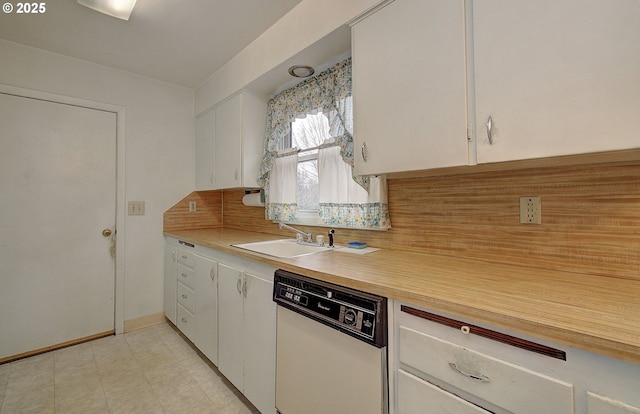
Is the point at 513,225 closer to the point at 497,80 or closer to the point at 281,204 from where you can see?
the point at 497,80

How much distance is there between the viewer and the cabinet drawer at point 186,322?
7.30 feet

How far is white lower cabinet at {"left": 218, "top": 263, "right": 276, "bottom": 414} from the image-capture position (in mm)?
1454

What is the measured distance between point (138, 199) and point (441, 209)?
267cm

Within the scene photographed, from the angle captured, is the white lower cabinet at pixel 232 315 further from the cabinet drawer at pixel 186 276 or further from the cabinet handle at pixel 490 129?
the cabinet handle at pixel 490 129

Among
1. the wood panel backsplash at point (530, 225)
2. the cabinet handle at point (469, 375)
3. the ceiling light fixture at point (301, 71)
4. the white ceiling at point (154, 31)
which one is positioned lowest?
the cabinet handle at point (469, 375)

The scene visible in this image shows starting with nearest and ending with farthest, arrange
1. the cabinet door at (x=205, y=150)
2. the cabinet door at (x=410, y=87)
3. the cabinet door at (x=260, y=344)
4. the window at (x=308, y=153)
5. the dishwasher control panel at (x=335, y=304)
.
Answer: the dishwasher control panel at (x=335, y=304) < the cabinet door at (x=410, y=87) < the cabinet door at (x=260, y=344) < the window at (x=308, y=153) < the cabinet door at (x=205, y=150)

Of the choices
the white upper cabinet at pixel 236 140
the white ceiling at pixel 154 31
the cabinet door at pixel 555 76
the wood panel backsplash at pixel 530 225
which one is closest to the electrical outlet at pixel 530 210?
the wood panel backsplash at pixel 530 225

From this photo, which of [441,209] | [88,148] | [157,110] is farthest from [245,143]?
[441,209]

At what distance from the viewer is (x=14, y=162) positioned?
215cm

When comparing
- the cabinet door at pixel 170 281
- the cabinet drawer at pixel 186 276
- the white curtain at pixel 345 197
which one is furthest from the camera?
the cabinet door at pixel 170 281

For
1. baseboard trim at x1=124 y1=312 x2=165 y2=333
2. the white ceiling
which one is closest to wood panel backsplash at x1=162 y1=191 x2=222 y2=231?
baseboard trim at x1=124 y1=312 x2=165 y2=333

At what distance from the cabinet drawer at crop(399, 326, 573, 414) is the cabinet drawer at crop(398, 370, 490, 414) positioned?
0.12 feet

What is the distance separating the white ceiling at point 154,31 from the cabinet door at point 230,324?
5.39 ft

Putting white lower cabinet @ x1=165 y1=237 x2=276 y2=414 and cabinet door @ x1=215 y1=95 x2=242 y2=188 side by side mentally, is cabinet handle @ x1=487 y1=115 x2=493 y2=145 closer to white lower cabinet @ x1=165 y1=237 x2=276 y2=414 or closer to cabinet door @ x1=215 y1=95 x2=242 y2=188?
white lower cabinet @ x1=165 y1=237 x2=276 y2=414
